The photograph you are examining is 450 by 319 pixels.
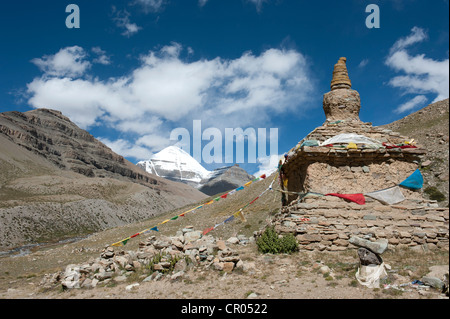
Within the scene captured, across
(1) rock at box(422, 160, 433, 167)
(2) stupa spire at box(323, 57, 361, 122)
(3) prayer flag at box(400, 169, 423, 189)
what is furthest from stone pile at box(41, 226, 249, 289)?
(1) rock at box(422, 160, 433, 167)

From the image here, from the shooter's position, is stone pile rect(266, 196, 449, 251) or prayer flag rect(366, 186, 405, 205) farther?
prayer flag rect(366, 186, 405, 205)

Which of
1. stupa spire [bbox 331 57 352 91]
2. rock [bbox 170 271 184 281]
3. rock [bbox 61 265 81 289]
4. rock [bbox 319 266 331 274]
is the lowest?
rock [bbox 61 265 81 289]

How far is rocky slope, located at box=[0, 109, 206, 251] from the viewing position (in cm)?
6341

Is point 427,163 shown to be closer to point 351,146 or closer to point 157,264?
point 351,146

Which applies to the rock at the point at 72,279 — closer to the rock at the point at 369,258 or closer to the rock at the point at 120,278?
the rock at the point at 120,278

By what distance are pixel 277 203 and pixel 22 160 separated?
12656cm

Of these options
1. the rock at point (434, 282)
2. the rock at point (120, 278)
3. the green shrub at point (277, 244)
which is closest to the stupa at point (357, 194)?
the green shrub at point (277, 244)

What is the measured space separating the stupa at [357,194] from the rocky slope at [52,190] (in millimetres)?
53466

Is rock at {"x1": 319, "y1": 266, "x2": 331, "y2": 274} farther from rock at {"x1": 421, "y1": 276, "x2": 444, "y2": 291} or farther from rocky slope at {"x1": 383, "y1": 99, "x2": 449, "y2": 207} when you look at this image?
rocky slope at {"x1": 383, "y1": 99, "x2": 449, "y2": 207}

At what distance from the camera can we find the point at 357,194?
37.6 feet

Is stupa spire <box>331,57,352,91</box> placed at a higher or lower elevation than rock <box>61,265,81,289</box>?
higher

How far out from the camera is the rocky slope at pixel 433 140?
29.8 meters

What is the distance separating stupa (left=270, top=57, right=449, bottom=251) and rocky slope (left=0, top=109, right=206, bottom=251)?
5347 centimetres
